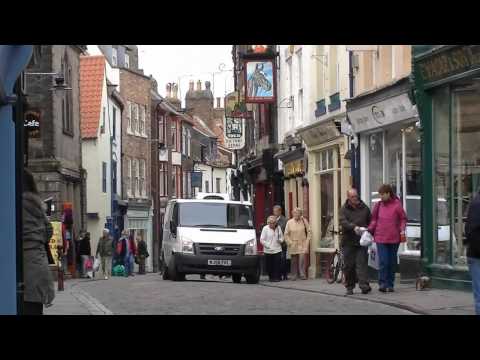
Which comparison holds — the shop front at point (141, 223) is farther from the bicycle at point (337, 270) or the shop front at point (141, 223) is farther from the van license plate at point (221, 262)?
the bicycle at point (337, 270)

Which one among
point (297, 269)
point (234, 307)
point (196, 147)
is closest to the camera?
point (234, 307)

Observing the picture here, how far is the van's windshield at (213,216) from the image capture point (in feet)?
87.9

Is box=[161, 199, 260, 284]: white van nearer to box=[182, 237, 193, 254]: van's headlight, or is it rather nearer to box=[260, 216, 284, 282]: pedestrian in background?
box=[182, 237, 193, 254]: van's headlight

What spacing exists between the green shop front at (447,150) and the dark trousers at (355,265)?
4.42 ft

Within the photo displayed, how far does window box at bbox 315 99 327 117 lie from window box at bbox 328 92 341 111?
611 millimetres

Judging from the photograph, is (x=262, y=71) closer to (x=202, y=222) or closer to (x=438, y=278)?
(x=202, y=222)

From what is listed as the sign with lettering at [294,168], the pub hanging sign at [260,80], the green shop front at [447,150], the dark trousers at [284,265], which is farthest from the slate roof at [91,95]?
the green shop front at [447,150]

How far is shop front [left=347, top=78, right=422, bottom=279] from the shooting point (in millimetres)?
22250

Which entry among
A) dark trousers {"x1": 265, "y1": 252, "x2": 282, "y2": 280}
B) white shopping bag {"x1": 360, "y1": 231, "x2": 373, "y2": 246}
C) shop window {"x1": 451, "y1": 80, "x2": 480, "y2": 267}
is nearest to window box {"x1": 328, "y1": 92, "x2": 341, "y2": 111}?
dark trousers {"x1": 265, "y1": 252, "x2": 282, "y2": 280}

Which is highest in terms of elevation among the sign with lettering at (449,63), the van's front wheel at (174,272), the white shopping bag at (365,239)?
the sign with lettering at (449,63)

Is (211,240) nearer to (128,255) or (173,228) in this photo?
(173,228)
